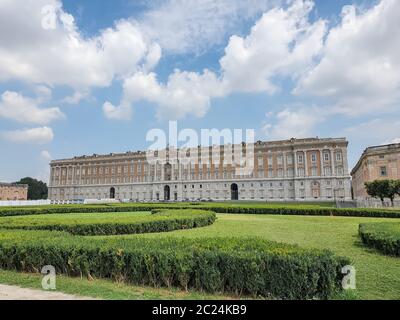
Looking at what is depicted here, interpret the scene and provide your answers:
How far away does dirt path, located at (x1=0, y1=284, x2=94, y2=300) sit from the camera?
4.93 meters

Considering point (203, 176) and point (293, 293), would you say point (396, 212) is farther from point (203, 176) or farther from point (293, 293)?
point (203, 176)

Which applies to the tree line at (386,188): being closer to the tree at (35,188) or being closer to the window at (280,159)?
the window at (280,159)

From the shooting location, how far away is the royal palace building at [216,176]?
65438mm

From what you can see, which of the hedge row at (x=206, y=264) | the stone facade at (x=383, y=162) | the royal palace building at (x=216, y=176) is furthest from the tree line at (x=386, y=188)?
the hedge row at (x=206, y=264)

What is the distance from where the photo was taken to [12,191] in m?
85.8

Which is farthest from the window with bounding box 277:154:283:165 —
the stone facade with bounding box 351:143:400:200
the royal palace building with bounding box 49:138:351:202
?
the stone facade with bounding box 351:143:400:200

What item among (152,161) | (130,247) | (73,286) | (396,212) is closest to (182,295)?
(130,247)

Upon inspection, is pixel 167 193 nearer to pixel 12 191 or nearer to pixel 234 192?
pixel 234 192

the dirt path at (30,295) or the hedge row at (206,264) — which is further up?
the hedge row at (206,264)

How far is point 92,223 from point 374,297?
10.9m

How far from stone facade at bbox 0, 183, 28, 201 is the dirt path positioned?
90.2m

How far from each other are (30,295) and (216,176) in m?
70.7

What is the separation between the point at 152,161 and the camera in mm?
83312

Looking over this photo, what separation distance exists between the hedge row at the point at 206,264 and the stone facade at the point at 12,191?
89.5 m
